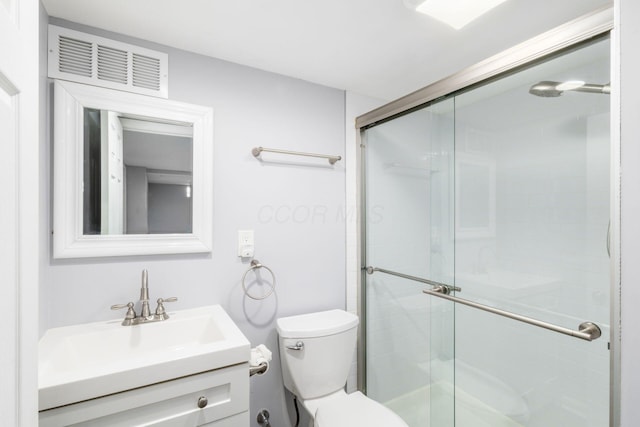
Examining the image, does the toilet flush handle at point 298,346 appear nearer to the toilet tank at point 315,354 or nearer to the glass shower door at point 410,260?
the toilet tank at point 315,354

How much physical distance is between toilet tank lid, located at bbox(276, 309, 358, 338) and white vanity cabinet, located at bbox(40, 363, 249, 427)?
1.50ft

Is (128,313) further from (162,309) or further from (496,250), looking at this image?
(496,250)

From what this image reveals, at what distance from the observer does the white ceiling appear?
4.02 feet

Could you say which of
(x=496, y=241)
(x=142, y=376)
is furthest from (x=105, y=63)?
(x=496, y=241)

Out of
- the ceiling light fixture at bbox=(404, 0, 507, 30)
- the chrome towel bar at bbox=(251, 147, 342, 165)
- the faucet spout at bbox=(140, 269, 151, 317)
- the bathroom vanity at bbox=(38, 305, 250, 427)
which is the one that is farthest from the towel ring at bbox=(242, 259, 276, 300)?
the ceiling light fixture at bbox=(404, 0, 507, 30)

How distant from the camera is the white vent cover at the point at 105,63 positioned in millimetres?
1289

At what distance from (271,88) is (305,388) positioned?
1.66 m

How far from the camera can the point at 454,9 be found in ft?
3.87

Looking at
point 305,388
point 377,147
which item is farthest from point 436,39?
point 305,388

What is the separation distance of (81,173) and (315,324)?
132cm

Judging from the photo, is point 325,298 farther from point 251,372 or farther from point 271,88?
point 271,88

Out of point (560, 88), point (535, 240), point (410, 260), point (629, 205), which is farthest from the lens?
point (410, 260)

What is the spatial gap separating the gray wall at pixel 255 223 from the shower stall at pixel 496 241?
0.94ft

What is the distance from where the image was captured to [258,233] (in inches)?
67.6
